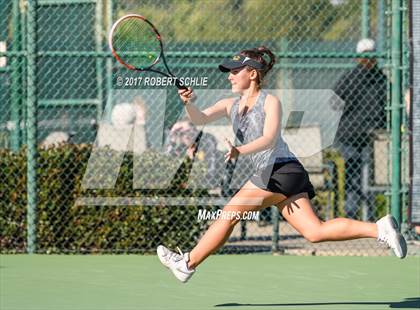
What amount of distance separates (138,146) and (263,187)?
3.99 meters

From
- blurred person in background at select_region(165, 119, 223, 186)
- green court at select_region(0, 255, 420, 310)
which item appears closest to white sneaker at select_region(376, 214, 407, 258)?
green court at select_region(0, 255, 420, 310)

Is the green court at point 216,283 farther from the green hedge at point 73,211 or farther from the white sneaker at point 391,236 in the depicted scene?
the white sneaker at point 391,236

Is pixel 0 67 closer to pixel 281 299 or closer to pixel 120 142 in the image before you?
pixel 120 142

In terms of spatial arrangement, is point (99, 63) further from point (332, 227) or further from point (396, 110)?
point (332, 227)

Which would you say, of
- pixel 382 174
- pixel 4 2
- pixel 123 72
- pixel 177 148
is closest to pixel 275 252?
pixel 177 148

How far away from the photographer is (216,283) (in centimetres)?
823

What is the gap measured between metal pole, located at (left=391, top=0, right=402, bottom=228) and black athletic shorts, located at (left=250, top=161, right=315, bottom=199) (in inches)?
137

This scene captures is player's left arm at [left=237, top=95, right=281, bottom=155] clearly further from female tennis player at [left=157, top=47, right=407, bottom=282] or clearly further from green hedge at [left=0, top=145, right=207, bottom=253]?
green hedge at [left=0, top=145, right=207, bottom=253]

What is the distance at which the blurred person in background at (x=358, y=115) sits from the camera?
1105 centimetres

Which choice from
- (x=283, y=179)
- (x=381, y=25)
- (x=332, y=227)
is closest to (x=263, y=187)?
(x=283, y=179)

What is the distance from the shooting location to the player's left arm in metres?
6.70

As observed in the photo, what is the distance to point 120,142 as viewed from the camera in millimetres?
10859

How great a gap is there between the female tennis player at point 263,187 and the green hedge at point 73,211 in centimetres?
307

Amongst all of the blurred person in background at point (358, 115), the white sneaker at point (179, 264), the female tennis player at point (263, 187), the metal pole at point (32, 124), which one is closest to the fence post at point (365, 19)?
the blurred person in background at point (358, 115)
